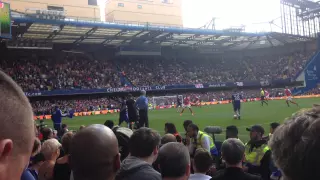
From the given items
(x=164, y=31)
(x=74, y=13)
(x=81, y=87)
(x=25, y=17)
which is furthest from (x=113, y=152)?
(x=74, y=13)

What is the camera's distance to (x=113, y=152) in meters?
2.50

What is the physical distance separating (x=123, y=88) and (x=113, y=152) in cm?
4356

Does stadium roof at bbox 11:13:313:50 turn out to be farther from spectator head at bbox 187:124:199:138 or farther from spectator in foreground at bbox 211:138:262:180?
spectator in foreground at bbox 211:138:262:180

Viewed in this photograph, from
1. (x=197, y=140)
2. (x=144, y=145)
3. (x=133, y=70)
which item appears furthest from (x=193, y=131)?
(x=133, y=70)

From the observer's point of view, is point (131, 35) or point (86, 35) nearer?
point (86, 35)

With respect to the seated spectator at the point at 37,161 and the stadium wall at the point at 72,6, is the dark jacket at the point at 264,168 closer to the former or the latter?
the seated spectator at the point at 37,161

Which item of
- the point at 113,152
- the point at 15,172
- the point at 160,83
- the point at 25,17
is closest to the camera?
the point at 15,172

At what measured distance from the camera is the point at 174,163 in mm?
3664

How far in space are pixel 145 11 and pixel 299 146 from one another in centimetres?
7101

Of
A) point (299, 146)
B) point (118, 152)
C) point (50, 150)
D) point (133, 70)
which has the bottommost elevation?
point (50, 150)

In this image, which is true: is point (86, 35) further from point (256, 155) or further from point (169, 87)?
point (256, 155)

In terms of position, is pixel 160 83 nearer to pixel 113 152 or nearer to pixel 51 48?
pixel 51 48

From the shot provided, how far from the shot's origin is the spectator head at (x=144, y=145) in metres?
4.03

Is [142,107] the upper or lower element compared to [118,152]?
lower
